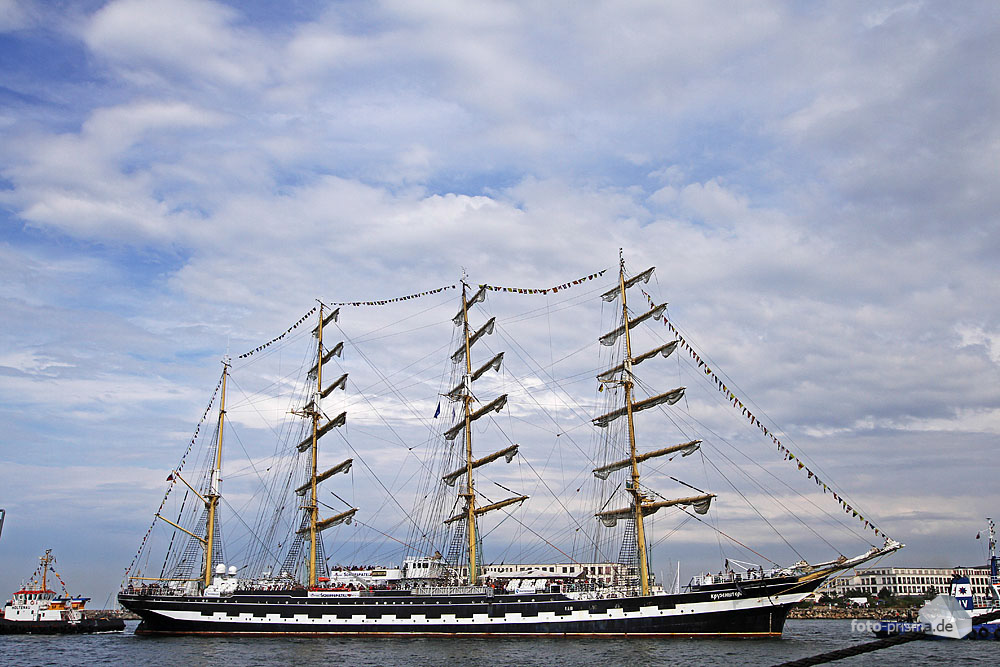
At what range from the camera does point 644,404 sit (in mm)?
58438

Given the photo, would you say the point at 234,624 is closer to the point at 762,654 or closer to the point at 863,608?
the point at 762,654

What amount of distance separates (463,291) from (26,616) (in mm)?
48105

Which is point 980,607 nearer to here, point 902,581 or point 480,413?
point 480,413

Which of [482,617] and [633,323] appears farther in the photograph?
[633,323]

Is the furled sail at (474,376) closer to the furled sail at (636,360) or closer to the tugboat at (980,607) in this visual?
the furled sail at (636,360)

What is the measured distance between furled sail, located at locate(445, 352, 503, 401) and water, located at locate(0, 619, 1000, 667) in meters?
19.8

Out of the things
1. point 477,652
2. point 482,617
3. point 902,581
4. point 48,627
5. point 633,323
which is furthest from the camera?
point 902,581

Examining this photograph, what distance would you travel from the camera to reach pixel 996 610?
57.8 meters

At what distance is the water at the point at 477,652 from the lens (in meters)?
39.8

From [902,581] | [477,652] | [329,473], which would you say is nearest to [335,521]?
[329,473]

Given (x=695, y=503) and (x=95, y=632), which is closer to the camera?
(x=695, y=503)

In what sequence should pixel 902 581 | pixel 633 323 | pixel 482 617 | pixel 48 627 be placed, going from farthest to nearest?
pixel 902 581, pixel 48 627, pixel 633 323, pixel 482 617

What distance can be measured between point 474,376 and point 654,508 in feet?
61.8

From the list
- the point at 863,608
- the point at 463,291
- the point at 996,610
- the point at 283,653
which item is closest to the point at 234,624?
the point at 283,653
